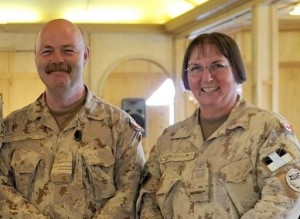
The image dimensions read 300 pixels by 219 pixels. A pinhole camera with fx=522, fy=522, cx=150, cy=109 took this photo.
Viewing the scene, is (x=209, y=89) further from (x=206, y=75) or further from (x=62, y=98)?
(x=62, y=98)

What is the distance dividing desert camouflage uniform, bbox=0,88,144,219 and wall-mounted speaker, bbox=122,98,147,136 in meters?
5.15

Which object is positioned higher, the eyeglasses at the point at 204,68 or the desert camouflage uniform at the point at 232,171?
the eyeglasses at the point at 204,68

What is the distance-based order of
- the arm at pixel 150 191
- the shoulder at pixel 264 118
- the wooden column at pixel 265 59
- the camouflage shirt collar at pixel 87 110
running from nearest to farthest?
1. the shoulder at pixel 264 118
2. the arm at pixel 150 191
3. the camouflage shirt collar at pixel 87 110
4. the wooden column at pixel 265 59

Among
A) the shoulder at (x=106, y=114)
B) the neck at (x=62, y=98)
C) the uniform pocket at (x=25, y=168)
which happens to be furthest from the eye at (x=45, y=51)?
the uniform pocket at (x=25, y=168)

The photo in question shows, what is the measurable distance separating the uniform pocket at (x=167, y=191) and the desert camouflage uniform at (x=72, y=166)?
215 mm

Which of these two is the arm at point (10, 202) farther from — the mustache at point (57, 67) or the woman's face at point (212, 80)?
the woman's face at point (212, 80)

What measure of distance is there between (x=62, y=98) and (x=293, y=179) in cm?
106

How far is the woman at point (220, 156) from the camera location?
1819 mm

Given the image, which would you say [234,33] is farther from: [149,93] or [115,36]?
[149,93]

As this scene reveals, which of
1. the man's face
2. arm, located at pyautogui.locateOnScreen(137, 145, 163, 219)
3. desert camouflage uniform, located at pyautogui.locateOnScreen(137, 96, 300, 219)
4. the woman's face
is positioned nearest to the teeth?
the woman's face

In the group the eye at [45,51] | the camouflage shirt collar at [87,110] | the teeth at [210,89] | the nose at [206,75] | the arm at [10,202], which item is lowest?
the arm at [10,202]

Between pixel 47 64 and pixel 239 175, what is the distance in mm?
945

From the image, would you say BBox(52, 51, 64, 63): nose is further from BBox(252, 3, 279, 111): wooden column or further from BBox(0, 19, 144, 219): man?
BBox(252, 3, 279, 111): wooden column

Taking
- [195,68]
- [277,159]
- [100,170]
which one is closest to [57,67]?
[100,170]
